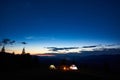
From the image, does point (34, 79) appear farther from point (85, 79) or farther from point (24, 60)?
point (24, 60)

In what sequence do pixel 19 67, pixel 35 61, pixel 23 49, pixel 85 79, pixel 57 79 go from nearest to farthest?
pixel 57 79, pixel 85 79, pixel 19 67, pixel 35 61, pixel 23 49

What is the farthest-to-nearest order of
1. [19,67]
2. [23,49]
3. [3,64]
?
[23,49] → [19,67] → [3,64]

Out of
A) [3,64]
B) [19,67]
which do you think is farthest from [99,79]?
[19,67]

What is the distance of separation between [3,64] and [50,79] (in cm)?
3976

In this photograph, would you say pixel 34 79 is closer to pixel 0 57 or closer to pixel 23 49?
pixel 0 57

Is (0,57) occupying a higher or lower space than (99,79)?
higher

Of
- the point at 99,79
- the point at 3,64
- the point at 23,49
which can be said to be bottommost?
the point at 99,79

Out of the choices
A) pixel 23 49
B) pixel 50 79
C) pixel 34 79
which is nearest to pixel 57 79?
pixel 50 79

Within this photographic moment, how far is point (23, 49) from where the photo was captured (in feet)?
370

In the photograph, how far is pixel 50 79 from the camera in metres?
40.8

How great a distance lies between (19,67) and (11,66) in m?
7.10

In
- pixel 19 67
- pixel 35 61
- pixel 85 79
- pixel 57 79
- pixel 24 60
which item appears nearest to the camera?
pixel 57 79

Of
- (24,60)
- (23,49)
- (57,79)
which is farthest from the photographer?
(23,49)

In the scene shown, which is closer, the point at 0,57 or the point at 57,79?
the point at 57,79
